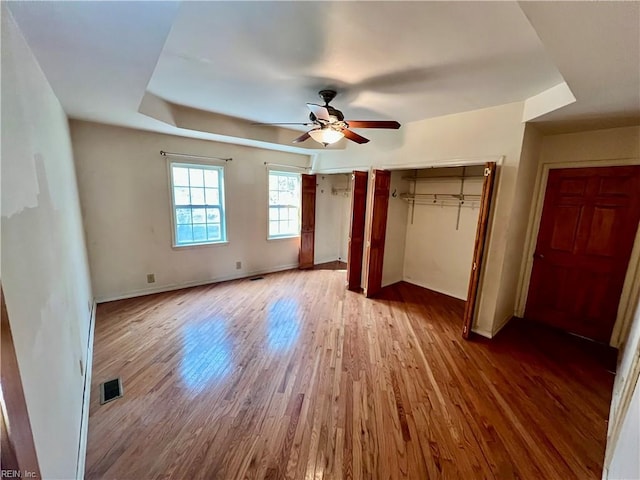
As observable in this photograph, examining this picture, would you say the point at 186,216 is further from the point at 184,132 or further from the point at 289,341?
the point at 289,341

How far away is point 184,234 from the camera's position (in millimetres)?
4168

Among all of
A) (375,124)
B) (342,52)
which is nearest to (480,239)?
(375,124)

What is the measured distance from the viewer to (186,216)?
163 inches

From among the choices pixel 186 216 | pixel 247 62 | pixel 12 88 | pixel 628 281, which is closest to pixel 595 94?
pixel 628 281

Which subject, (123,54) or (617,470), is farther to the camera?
(123,54)

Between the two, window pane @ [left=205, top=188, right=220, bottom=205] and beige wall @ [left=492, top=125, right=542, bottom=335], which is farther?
window pane @ [left=205, top=188, right=220, bottom=205]

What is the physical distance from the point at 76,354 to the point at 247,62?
8.21ft

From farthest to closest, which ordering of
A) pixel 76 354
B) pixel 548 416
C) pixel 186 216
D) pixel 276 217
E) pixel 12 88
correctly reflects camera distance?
1. pixel 276 217
2. pixel 186 216
3. pixel 548 416
4. pixel 76 354
5. pixel 12 88

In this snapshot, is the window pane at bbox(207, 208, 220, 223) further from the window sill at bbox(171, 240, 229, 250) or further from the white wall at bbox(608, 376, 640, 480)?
the white wall at bbox(608, 376, 640, 480)

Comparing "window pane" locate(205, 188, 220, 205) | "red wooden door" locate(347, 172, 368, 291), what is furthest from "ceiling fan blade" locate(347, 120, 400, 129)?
"window pane" locate(205, 188, 220, 205)

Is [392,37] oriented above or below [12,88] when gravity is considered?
above

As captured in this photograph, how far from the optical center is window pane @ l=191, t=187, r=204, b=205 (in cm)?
415

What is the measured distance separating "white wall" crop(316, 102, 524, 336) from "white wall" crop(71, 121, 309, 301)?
8.70ft

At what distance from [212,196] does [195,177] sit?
392mm
